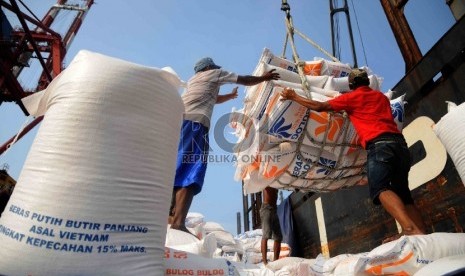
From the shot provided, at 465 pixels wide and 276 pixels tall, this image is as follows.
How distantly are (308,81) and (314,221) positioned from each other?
2743mm

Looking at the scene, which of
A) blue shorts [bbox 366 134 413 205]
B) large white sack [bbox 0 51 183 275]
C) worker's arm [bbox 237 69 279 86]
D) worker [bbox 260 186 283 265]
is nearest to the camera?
large white sack [bbox 0 51 183 275]

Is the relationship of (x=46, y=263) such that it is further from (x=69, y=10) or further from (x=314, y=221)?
(x=69, y=10)

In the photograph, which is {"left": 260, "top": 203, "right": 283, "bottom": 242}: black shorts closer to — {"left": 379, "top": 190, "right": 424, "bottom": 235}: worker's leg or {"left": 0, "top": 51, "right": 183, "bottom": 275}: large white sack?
{"left": 379, "top": 190, "right": 424, "bottom": 235}: worker's leg

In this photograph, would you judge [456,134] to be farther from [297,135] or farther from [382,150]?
[297,135]

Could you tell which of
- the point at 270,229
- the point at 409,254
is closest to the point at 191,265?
the point at 409,254

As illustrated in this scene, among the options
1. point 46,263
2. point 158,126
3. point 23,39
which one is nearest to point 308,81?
point 158,126

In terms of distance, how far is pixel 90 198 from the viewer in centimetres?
81

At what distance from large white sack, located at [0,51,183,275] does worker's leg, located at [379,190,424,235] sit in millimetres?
1392

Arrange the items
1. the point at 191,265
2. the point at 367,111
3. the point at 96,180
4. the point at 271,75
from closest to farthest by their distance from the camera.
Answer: the point at 96,180 → the point at 191,265 → the point at 367,111 → the point at 271,75

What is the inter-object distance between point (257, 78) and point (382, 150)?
1.06 m

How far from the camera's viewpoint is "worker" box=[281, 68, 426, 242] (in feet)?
5.84

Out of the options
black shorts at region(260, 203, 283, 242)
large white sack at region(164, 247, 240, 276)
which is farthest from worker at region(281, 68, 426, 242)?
black shorts at region(260, 203, 283, 242)

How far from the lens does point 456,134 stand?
64.8 inches

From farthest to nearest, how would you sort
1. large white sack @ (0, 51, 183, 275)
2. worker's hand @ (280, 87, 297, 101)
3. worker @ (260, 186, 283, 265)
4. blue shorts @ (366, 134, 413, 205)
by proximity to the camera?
1. worker @ (260, 186, 283, 265)
2. worker's hand @ (280, 87, 297, 101)
3. blue shorts @ (366, 134, 413, 205)
4. large white sack @ (0, 51, 183, 275)
